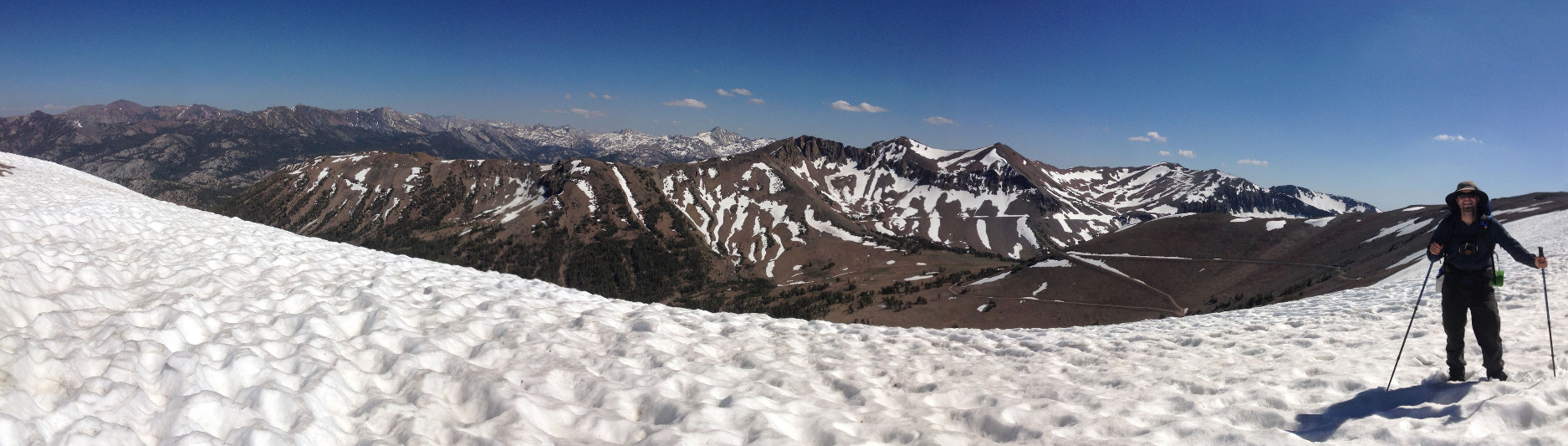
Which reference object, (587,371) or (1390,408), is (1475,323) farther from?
(587,371)

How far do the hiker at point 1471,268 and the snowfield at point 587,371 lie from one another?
562 mm

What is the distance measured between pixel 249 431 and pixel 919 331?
41.9 feet

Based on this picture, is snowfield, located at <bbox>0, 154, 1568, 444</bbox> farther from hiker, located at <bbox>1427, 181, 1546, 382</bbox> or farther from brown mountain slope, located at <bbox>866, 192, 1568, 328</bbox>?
brown mountain slope, located at <bbox>866, 192, 1568, 328</bbox>

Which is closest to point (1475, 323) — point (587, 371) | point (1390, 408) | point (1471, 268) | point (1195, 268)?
point (1471, 268)

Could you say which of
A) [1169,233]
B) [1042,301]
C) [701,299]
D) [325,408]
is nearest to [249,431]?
[325,408]

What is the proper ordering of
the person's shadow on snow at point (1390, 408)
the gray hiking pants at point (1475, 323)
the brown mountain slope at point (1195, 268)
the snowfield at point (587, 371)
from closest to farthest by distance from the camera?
the snowfield at point (587, 371) → the person's shadow on snow at point (1390, 408) → the gray hiking pants at point (1475, 323) → the brown mountain slope at point (1195, 268)

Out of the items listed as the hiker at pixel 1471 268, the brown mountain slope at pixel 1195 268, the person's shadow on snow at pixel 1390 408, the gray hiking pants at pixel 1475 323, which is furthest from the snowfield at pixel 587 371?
the brown mountain slope at pixel 1195 268

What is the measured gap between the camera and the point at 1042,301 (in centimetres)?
6750

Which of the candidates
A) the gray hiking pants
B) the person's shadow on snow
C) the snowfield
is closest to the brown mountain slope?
the gray hiking pants

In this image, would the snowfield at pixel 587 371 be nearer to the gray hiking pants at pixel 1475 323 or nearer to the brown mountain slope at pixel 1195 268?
the gray hiking pants at pixel 1475 323

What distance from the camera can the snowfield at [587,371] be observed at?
634cm

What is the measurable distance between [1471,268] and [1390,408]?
3.09 m

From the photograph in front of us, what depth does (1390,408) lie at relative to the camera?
7809 millimetres

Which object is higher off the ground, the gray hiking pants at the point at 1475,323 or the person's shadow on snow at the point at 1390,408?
the gray hiking pants at the point at 1475,323
